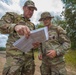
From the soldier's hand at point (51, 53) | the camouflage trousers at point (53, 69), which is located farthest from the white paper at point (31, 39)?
the camouflage trousers at point (53, 69)

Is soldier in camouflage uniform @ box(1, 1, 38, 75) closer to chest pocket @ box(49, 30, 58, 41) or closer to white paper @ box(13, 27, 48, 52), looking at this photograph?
white paper @ box(13, 27, 48, 52)

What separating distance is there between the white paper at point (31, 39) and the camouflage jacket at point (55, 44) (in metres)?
1.03

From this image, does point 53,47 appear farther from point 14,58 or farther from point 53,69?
point 14,58

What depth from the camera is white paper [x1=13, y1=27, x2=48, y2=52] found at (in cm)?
370

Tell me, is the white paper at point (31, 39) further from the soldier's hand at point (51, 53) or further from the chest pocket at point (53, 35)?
the chest pocket at point (53, 35)

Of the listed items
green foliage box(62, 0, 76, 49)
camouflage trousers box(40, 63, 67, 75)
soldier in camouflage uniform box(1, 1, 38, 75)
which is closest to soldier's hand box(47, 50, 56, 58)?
camouflage trousers box(40, 63, 67, 75)

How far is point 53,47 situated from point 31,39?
1.37 metres

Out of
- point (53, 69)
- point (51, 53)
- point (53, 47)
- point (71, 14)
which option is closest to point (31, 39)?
point (51, 53)

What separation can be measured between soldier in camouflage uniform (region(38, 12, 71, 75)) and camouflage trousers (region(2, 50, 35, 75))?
2.44ft

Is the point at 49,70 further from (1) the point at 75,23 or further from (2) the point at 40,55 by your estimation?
(1) the point at 75,23

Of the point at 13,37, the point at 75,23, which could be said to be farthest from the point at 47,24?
the point at 75,23

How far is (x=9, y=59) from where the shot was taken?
170 inches

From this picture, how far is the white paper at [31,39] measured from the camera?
370cm

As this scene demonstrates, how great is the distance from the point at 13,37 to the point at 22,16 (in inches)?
16.1
